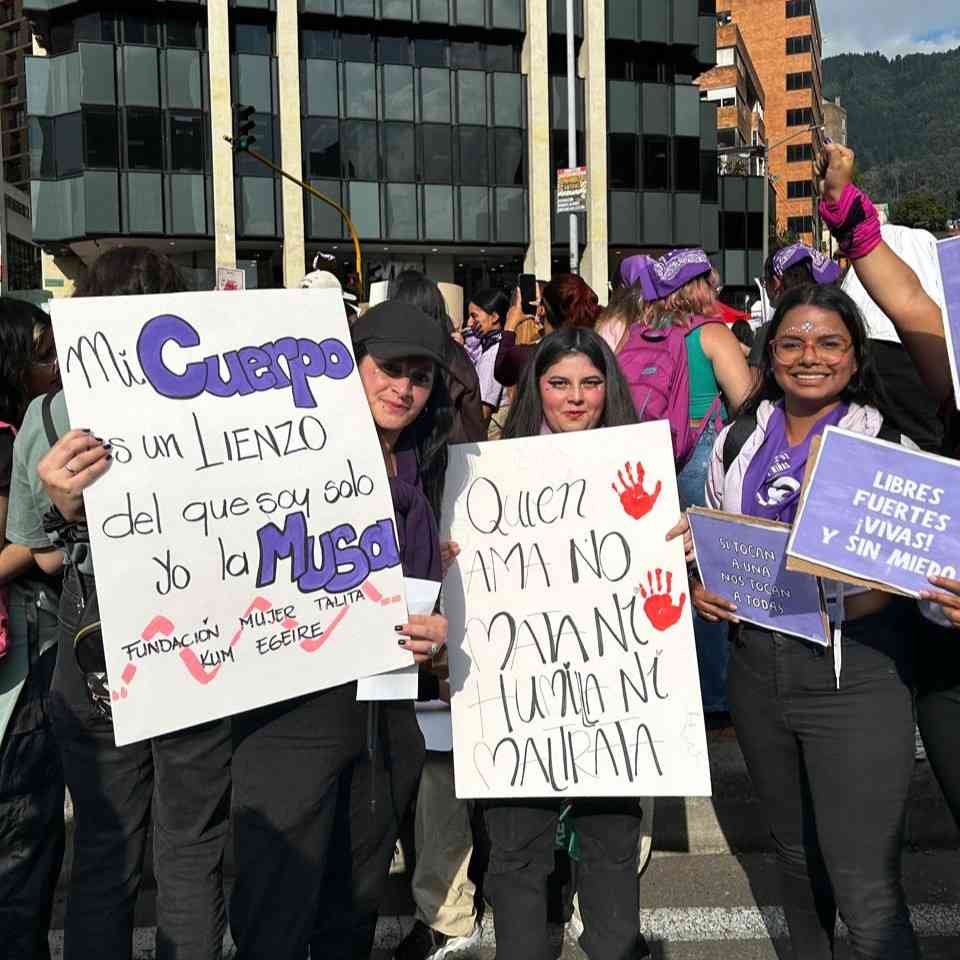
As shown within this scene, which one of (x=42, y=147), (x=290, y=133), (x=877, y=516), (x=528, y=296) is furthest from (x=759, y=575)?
(x=42, y=147)

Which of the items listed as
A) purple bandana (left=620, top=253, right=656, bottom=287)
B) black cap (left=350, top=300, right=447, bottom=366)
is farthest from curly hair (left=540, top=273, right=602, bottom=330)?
black cap (left=350, top=300, right=447, bottom=366)

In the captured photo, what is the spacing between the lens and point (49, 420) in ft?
7.77

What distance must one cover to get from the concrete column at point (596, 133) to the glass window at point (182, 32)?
35.3 ft

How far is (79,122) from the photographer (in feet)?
88.9

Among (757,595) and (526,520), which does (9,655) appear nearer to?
(526,520)

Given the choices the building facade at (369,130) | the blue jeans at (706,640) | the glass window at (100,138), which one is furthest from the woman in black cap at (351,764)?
the glass window at (100,138)

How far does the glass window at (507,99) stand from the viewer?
29.4 metres

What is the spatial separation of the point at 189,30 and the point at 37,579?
28356 mm

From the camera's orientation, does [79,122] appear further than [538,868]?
Yes

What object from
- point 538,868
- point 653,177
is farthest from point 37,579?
point 653,177

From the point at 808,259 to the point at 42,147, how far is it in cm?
2777

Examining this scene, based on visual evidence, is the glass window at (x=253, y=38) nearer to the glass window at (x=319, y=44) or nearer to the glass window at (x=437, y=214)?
the glass window at (x=319, y=44)

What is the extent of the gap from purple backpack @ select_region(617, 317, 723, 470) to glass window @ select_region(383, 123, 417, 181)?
1054 inches

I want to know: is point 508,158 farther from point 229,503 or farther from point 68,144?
point 229,503
